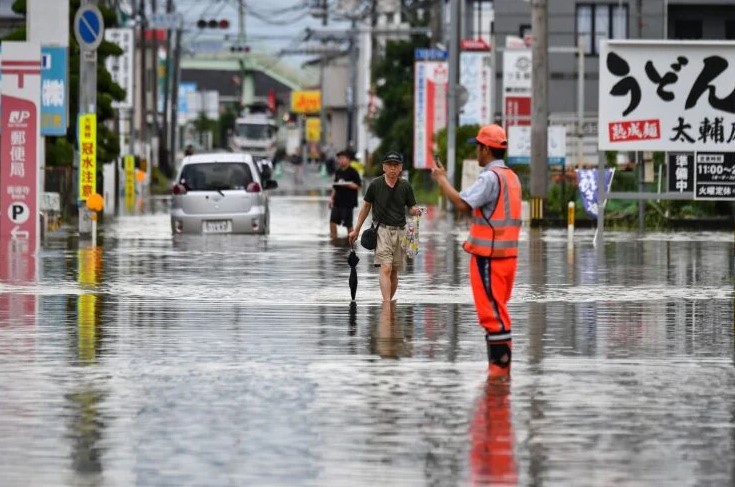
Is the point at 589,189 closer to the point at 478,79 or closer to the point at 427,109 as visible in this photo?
the point at 478,79

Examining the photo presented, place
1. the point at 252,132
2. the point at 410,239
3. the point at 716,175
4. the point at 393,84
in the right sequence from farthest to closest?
1. the point at 252,132
2. the point at 393,84
3. the point at 716,175
4. the point at 410,239

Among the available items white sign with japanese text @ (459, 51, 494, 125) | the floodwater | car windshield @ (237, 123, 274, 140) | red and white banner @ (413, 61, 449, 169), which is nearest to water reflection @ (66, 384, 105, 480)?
the floodwater

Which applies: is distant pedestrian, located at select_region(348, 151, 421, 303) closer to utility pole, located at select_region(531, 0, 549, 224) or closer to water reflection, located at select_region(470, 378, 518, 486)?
water reflection, located at select_region(470, 378, 518, 486)

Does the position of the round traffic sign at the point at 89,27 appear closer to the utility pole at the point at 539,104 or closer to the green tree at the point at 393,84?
the utility pole at the point at 539,104

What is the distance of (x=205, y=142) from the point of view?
166m

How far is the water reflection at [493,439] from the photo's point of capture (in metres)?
8.86

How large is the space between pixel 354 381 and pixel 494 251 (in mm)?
1400

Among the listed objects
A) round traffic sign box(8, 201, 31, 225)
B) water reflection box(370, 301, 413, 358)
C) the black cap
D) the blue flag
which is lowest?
water reflection box(370, 301, 413, 358)

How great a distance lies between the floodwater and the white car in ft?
29.3

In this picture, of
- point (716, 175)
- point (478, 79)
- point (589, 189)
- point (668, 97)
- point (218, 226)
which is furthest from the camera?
point (478, 79)

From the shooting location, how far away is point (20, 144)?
1096 inches

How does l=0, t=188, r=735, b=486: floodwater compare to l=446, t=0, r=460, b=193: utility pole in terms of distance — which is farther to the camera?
l=446, t=0, r=460, b=193: utility pole

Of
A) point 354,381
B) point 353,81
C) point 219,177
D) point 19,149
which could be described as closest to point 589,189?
point 219,177

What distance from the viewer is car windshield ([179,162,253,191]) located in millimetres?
33250
